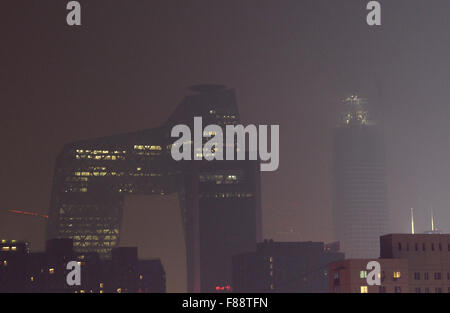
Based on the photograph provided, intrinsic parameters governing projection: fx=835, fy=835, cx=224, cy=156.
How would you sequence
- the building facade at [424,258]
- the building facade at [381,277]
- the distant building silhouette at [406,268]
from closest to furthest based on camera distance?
the building facade at [381,277]
the distant building silhouette at [406,268]
the building facade at [424,258]

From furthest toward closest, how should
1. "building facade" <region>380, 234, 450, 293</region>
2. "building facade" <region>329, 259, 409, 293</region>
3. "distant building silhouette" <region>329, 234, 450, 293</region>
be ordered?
"building facade" <region>380, 234, 450, 293</region>
"distant building silhouette" <region>329, 234, 450, 293</region>
"building facade" <region>329, 259, 409, 293</region>

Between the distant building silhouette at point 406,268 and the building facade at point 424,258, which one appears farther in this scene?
the building facade at point 424,258

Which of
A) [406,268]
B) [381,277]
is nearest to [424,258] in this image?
[406,268]

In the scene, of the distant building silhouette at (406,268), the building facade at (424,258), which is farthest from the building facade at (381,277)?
the building facade at (424,258)

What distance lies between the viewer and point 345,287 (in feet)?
569

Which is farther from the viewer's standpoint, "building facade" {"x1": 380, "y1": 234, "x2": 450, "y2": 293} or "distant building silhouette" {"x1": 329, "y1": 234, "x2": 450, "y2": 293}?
"building facade" {"x1": 380, "y1": 234, "x2": 450, "y2": 293}

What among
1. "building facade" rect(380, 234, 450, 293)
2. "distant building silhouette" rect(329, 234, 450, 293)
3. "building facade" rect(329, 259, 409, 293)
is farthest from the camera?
"building facade" rect(380, 234, 450, 293)

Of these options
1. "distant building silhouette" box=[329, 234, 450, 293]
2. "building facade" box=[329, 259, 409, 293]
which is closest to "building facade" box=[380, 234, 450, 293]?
"distant building silhouette" box=[329, 234, 450, 293]

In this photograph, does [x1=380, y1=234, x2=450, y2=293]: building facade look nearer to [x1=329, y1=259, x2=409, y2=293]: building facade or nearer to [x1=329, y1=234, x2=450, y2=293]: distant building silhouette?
[x1=329, y1=234, x2=450, y2=293]: distant building silhouette

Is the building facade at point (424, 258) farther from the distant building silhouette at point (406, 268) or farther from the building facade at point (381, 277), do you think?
the building facade at point (381, 277)

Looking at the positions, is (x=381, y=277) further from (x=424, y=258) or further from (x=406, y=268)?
(x=424, y=258)
